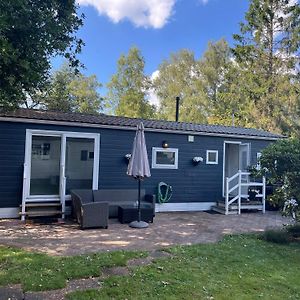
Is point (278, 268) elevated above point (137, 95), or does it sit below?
below

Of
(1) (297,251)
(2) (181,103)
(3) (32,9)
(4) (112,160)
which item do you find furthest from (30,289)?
(2) (181,103)

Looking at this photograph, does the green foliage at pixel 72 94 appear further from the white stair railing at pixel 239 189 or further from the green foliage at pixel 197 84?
the white stair railing at pixel 239 189

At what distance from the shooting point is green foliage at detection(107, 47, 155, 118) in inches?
1027

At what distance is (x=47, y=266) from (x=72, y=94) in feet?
70.8

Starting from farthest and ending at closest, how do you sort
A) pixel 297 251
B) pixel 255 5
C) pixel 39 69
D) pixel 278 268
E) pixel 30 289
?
pixel 255 5 → pixel 39 69 → pixel 297 251 → pixel 278 268 → pixel 30 289

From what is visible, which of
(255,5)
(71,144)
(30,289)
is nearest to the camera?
(30,289)

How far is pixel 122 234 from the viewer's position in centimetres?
633

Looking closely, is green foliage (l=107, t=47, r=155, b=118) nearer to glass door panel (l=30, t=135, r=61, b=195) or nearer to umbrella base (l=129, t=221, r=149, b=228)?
glass door panel (l=30, t=135, r=61, b=195)

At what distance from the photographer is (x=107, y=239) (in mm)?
5898

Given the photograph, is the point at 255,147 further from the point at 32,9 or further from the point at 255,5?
the point at 255,5

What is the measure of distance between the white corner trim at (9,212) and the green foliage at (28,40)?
8.55 ft

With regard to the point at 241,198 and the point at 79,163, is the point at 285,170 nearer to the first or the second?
the point at 241,198

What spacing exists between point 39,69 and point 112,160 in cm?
336

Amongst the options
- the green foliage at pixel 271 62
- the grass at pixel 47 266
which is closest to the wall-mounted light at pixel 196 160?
the grass at pixel 47 266
